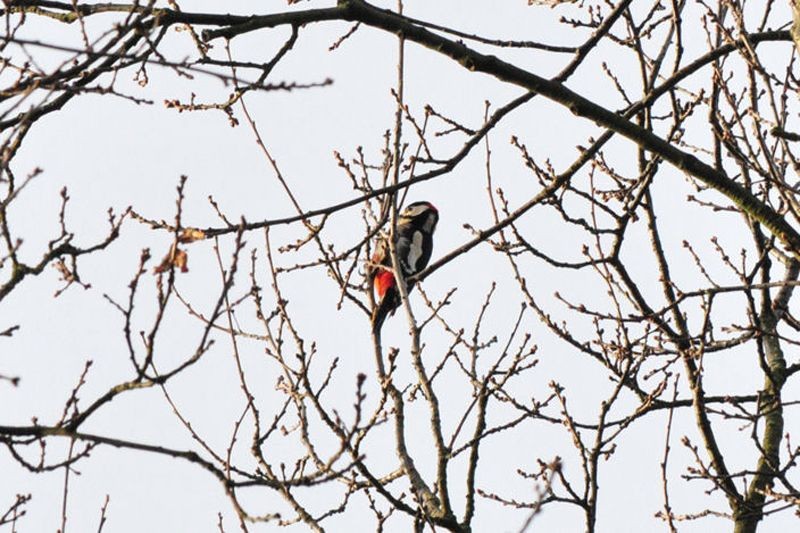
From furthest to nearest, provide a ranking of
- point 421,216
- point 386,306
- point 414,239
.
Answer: point 421,216 → point 414,239 → point 386,306

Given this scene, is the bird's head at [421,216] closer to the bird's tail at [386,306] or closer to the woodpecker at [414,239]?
the woodpecker at [414,239]

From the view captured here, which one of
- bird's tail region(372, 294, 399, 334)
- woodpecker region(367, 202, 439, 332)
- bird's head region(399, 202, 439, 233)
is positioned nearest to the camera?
bird's tail region(372, 294, 399, 334)

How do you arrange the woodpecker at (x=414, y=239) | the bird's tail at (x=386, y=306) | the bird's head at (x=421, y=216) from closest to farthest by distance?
1. the bird's tail at (x=386, y=306)
2. the woodpecker at (x=414, y=239)
3. the bird's head at (x=421, y=216)

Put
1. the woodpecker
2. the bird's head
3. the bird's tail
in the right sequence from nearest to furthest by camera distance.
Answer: the bird's tail
the woodpecker
the bird's head

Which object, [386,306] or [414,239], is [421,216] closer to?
[414,239]

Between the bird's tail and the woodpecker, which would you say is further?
the woodpecker

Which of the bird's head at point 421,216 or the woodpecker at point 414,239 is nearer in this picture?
the woodpecker at point 414,239

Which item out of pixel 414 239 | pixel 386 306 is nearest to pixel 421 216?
pixel 414 239

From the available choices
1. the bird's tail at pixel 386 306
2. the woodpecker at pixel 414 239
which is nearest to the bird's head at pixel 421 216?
the woodpecker at pixel 414 239

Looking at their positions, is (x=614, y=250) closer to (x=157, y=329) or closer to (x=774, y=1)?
(x=774, y=1)

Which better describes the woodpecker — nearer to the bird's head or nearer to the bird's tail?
the bird's head

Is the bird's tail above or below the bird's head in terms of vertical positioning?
below

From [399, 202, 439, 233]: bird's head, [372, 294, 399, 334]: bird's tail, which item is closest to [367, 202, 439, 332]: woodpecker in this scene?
[399, 202, 439, 233]: bird's head

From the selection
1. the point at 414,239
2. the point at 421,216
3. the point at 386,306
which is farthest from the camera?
the point at 421,216
